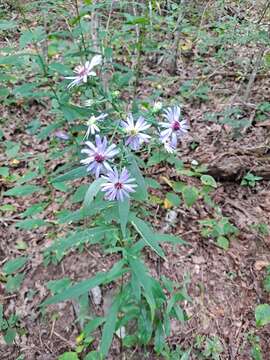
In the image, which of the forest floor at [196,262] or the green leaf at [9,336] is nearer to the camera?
the green leaf at [9,336]

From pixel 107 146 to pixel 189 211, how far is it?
148cm

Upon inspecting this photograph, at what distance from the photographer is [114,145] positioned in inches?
51.0

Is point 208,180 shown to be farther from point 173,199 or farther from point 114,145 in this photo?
point 114,145

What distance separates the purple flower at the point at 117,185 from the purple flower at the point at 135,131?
0.41 ft

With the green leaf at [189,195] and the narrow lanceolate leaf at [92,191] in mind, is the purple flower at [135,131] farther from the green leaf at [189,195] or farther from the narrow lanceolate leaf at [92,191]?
the green leaf at [189,195]

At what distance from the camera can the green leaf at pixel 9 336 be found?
2.02 meters

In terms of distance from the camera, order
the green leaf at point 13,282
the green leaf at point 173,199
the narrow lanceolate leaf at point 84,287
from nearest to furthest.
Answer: the narrow lanceolate leaf at point 84,287
the green leaf at point 13,282
the green leaf at point 173,199

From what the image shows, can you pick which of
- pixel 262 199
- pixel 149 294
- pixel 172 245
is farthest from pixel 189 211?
pixel 149 294

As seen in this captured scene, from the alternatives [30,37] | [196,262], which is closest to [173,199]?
[196,262]

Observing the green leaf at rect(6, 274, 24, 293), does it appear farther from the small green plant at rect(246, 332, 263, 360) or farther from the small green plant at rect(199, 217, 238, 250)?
the small green plant at rect(246, 332, 263, 360)

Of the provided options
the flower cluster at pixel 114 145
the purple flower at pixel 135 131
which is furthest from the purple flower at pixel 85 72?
the purple flower at pixel 135 131

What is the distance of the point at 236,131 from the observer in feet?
10.4

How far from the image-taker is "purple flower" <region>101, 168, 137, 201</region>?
1261 millimetres

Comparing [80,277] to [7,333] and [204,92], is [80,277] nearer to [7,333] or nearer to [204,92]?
[7,333]
